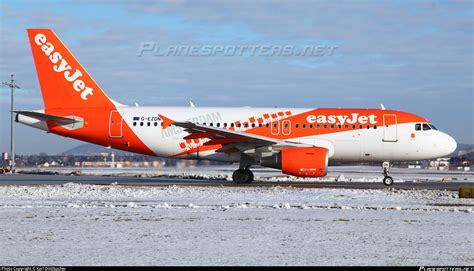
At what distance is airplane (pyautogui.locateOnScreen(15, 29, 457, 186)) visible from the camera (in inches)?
1069

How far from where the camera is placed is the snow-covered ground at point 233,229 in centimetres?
902

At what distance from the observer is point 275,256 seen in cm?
909

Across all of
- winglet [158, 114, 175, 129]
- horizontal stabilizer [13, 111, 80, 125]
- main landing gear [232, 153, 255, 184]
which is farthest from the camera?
winglet [158, 114, 175, 129]

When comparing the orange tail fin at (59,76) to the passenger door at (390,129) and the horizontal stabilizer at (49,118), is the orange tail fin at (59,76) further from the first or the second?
the passenger door at (390,129)

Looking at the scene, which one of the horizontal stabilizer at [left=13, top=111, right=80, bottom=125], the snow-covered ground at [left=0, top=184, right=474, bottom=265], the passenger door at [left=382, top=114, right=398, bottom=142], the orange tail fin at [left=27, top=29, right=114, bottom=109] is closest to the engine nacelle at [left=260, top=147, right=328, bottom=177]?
the passenger door at [left=382, top=114, right=398, bottom=142]

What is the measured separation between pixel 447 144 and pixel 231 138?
395 inches

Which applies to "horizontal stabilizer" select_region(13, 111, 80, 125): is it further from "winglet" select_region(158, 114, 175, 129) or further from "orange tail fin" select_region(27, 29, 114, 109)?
"winglet" select_region(158, 114, 175, 129)

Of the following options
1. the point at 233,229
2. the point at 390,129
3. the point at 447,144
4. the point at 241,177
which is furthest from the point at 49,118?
the point at 447,144

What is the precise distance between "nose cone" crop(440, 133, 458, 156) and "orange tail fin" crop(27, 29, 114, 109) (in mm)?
15203

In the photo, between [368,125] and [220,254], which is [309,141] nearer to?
[368,125]

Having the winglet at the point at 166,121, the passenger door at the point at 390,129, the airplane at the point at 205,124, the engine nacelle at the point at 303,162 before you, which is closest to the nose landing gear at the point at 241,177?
the airplane at the point at 205,124

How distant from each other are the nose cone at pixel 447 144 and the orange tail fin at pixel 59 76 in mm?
15203

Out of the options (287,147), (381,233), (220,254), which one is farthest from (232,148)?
(220,254)

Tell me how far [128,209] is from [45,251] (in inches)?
242
